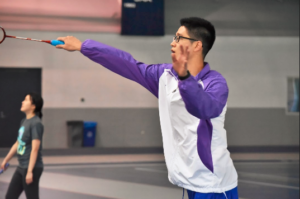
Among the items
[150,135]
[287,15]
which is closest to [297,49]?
[287,15]

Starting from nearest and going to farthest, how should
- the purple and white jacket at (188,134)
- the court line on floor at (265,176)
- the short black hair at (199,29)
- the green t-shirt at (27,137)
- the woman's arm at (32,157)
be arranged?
the purple and white jacket at (188,134), the short black hair at (199,29), the woman's arm at (32,157), the green t-shirt at (27,137), the court line on floor at (265,176)

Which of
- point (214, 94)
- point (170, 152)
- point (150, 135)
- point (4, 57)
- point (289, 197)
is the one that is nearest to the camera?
point (214, 94)

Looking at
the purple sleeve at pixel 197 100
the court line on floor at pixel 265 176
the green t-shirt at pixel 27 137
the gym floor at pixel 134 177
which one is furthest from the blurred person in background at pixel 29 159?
the court line on floor at pixel 265 176

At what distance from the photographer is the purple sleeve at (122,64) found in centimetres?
214

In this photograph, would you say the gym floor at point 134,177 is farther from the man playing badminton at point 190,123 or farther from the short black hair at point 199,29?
the short black hair at point 199,29

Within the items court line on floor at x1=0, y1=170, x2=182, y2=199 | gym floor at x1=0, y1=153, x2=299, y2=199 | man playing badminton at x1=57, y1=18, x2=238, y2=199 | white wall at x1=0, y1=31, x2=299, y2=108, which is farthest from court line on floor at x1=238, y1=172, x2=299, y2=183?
man playing badminton at x1=57, y1=18, x2=238, y2=199

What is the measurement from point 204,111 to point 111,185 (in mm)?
5921

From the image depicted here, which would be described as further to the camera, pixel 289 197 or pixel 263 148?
pixel 263 148

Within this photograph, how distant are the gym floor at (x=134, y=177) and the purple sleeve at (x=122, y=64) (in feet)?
14.5

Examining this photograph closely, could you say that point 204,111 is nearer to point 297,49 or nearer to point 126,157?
point 126,157

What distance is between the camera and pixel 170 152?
2160 mm

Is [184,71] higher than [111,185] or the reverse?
higher

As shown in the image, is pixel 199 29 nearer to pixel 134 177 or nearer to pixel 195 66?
pixel 195 66

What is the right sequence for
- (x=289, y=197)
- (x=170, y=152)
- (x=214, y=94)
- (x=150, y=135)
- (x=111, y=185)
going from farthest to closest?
(x=150, y=135), (x=111, y=185), (x=289, y=197), (x=170, y=152), (x=214, y=94)
